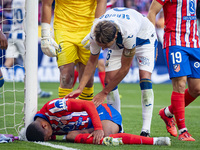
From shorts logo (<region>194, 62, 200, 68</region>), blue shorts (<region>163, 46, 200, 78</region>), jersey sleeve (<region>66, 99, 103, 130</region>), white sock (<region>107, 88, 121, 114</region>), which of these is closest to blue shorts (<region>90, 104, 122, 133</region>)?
jersey sleeve (<region>66, 99, 103, 130</region>)

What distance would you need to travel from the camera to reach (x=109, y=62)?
4582mm

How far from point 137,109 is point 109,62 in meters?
2.74

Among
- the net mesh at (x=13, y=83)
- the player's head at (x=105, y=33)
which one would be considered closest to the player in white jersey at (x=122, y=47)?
the player's head at (x=105, y=33)

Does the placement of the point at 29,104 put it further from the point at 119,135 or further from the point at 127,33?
the point at 127,33

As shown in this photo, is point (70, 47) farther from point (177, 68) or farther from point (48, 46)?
point (177, 68)

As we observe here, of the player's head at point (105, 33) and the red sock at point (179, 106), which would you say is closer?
the player's head at point (105, 33)

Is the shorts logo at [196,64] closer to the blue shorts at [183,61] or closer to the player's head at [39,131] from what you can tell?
the blue shorts at [183,61]

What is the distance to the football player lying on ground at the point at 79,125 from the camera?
3.71 metres

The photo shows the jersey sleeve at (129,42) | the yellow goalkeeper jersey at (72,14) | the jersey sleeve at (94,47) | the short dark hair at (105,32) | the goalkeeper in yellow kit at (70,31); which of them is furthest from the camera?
the yellow goalkeeper jersey at (72,14)

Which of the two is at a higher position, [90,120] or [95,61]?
[95,61]

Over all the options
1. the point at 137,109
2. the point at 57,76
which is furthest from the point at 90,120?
the point at 57,76

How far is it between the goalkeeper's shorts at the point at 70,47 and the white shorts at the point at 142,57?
1.43ft

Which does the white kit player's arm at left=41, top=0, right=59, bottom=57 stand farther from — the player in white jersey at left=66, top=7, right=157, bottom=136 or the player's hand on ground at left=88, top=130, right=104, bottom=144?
the player's hand on ground at left=88, top=130, right=104, bottom=144

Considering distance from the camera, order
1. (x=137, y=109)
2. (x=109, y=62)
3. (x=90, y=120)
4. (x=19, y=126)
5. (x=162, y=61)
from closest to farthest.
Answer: (x=90, y=120) < (x=19, y=126) < (x=109, y=62) < (x=137, y=109) < (x=162, y=61)
